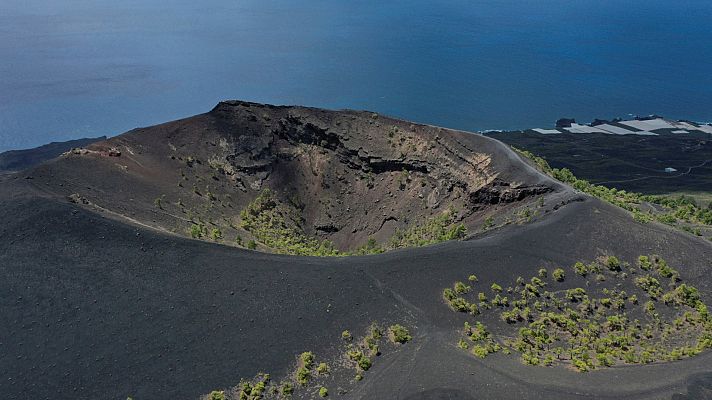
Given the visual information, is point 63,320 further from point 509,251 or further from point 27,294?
point 509,251

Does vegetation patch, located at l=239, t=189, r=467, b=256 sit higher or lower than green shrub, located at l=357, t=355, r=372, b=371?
higher

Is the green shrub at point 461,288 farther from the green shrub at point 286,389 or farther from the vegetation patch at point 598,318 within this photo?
the green shrub at point 286,389

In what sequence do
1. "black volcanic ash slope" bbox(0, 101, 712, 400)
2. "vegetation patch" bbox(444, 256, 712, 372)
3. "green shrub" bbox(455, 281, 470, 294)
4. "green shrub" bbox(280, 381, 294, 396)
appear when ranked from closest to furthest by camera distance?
"green shrub" bbox(280, 381, 294, 396) → "black volcanic ash slope" bbox(0, 101, 712, 400) → "vegetation patch" bbox(444, 256, 712, 372) → "green shrub" bbox(455, 281, 470, 294)

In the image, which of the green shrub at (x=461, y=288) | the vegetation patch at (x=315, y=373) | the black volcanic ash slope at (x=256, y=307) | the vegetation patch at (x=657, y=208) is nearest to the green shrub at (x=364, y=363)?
the vegetation patch at (x=315, y=373)

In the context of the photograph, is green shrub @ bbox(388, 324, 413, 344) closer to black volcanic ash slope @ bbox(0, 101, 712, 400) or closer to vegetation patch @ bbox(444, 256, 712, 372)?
black volcanic ash slope @ bbox(0, 101, 712, 400)

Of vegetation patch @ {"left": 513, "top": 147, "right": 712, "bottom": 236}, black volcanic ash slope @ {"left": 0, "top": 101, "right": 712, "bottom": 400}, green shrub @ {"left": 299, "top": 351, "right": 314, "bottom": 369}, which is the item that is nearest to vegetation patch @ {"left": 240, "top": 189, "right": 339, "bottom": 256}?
black volcanic ash slope @ {"left": 0, "top": 101, "right": 712, "bottom": 400}

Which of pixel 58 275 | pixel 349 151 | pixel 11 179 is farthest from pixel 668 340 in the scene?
pixel 11 179

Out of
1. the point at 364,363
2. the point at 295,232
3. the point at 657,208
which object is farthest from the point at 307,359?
the point at 657,208

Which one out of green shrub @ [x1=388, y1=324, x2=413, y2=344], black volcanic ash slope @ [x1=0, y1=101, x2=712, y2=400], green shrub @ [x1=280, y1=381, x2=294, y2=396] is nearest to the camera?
green shrub @ [x1=280, y1=381, x2=294, y2=396]
